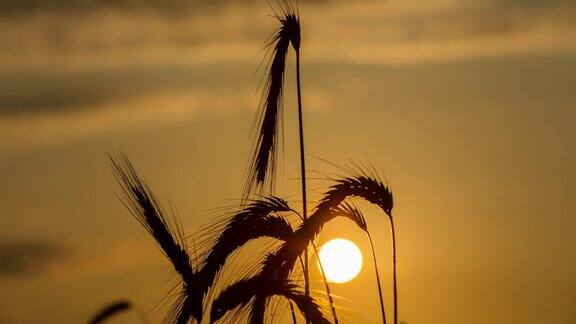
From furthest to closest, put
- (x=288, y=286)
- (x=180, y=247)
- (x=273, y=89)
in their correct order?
1. (x=273, y=89)
2. (x=180, y=247)
3. (x=288, y=286)

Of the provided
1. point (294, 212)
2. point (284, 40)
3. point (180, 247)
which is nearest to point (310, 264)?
point (294, 212)

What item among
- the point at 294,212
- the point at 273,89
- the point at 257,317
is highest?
the point at 273,89

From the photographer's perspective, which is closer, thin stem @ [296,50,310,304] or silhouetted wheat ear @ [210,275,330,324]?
silhouetted wheat ear @ [210,275,330,324]

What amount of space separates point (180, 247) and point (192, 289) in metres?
0.59

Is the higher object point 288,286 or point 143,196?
point 143,196

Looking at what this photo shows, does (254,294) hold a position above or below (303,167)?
below

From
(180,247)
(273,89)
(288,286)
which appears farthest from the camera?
(273,89)

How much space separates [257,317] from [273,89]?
8.57 feet

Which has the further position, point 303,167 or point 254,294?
point 303,167

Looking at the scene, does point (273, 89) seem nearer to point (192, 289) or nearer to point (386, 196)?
point (386, 196)

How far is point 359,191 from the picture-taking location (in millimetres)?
12922

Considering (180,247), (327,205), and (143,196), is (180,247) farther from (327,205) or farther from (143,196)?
(327,205)

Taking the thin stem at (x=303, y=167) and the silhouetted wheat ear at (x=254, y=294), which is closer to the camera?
the silhouetted wheat ear at (x=254, y=294)

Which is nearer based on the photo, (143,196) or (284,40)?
(143,196)
